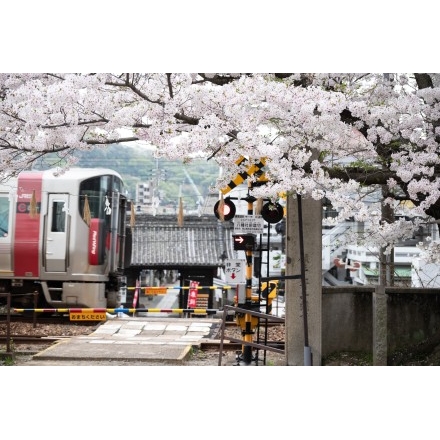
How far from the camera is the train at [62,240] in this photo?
986cm

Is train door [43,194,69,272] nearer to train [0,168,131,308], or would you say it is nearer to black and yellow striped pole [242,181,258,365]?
train [0,168,131,308]

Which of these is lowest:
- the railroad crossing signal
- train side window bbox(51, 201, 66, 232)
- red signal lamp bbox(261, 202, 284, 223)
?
the railroad crossing signal

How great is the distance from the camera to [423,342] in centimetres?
707

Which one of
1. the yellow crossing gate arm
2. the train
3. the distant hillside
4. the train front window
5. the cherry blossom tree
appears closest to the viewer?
the cherry blossom tree

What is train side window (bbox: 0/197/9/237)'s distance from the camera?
9438 mm

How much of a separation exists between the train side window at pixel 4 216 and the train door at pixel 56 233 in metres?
0.54

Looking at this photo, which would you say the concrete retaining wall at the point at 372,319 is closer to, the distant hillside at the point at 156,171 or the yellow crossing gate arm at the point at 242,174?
the yellow crossing gate arm at the point at 242,174

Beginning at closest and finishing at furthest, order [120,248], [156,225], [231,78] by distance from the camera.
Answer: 1. [231,78]
2. [120,248]
3. [156,225]

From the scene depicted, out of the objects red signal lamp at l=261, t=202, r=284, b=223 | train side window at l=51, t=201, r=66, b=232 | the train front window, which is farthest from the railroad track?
red signal lamp at l=261, t=202, r=284, b=223

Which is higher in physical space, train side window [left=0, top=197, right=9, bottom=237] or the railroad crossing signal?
train side window [left=0, top=197, right=9, bottom=237]

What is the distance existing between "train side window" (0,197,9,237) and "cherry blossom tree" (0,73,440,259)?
8.97 feet

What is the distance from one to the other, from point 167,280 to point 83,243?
10.1 feet
